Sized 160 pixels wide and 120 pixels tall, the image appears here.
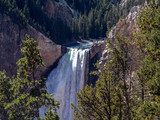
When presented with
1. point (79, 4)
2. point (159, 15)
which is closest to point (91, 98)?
point (159, 15)

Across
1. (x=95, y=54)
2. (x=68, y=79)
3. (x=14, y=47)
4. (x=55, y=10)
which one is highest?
(x=55, y=10)

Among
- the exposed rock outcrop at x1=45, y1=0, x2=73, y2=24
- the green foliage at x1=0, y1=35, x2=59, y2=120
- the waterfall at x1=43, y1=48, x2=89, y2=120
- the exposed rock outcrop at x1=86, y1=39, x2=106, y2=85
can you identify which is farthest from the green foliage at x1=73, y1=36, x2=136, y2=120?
the exposed rock outcrop at x1=45, y1=0, x2=73, y2=24

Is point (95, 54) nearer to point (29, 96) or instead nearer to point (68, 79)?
point (68, 79)

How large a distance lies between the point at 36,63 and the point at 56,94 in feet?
61.0

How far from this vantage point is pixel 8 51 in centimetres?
3142

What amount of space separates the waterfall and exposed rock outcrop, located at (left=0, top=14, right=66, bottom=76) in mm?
1681

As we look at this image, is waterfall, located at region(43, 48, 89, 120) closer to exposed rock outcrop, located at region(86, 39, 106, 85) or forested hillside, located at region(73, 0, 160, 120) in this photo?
exposed rock outcrop, located at region(86, 39, 106, 85)

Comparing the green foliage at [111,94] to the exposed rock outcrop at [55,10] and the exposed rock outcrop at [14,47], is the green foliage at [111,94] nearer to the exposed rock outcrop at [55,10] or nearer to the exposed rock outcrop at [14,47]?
the exposed rock outcrop at [14,47]

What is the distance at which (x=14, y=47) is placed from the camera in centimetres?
3197

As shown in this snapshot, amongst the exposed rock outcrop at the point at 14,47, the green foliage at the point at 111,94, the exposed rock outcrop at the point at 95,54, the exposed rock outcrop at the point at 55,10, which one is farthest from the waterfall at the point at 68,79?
the exposed rock outcrop at the point at 55,10

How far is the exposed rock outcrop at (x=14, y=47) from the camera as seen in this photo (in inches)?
1224

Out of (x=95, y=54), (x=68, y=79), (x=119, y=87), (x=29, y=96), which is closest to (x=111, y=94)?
(x=119, y=87)

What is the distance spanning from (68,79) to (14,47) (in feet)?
37.3

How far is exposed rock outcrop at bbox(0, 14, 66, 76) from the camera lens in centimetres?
3109
